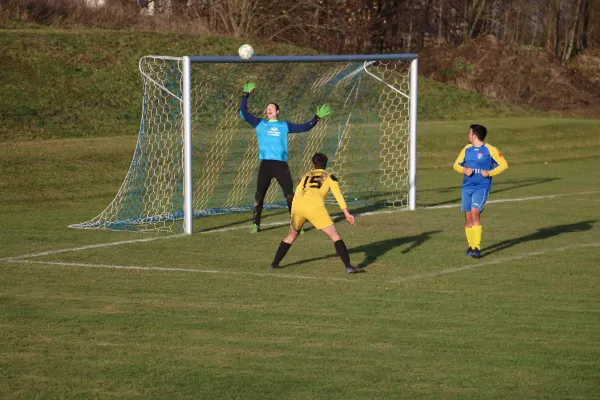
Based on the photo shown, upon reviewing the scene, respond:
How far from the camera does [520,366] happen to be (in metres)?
8.65

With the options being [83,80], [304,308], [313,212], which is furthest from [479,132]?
[83,80]

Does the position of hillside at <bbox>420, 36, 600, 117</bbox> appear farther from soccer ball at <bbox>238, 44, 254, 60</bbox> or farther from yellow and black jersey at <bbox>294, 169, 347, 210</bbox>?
yellow and black jersey at <bbox>294, 169, 347, 210</bbox>

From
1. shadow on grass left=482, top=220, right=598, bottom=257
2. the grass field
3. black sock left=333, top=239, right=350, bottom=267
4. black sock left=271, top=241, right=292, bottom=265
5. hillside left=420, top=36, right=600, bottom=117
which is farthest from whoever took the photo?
hillside left=420, top=36, right=600, bottom=117

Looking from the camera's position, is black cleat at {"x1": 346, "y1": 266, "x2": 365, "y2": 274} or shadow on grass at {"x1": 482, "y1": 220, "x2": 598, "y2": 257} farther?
shadow on grass at {"x1": 482, "y1": 220, "x2": 598, "y2": 257}

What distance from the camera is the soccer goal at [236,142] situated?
1716 centimetres

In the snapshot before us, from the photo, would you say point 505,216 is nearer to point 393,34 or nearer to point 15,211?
point 15,211

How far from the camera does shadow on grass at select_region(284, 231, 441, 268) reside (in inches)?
542

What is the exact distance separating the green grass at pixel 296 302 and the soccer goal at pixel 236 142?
876 millimetres

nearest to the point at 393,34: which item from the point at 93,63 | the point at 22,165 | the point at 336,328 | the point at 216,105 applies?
the point at 93,63

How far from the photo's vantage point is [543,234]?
16.0 metres

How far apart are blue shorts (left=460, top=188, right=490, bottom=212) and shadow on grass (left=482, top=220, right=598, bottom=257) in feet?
2.50

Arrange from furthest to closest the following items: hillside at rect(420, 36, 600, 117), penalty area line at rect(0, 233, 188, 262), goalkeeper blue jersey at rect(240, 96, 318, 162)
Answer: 1. hillside at rect(420, 36, 600, 117)
2. goalkeeper blue jersey at rect(240, 96, 318, 162)
3. penalty area line at rect(0, 233, 188, 262)

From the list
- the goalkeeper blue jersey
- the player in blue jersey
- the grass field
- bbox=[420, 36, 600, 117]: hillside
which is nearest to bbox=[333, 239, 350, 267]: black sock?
the grass field

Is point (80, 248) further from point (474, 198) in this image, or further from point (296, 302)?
point (474, 198)
